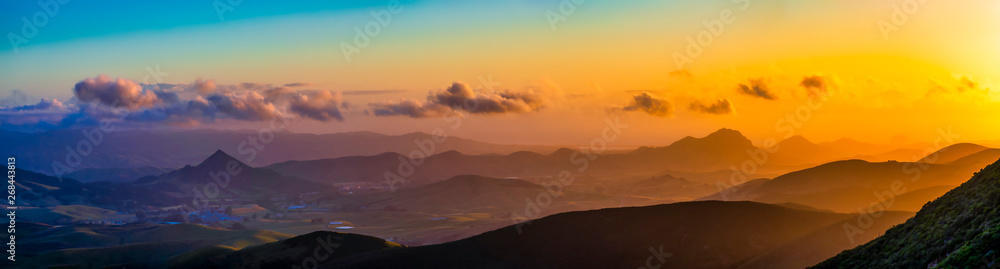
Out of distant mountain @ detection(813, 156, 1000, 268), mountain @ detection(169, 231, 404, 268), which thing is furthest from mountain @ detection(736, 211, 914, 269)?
mountain @ detection(169, 231, 404, 268)

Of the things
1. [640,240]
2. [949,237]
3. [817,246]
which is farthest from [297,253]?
[949,237]

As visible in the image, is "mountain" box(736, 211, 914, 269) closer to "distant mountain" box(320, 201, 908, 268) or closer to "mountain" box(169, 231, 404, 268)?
"distant mountain" box(320, 201, 908, 268)

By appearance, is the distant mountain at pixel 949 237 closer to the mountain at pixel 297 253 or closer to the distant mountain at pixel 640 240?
the distant mountain at pixel 640 240

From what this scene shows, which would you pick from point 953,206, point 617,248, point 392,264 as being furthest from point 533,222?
point 953,206

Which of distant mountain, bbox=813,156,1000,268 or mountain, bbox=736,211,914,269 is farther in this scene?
mountain, bbox=736,211,914,269

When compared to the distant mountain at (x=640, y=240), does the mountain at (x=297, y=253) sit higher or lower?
higher

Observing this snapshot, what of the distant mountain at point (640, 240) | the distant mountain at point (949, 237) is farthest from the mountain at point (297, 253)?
the distant mountain at point (949, 237)

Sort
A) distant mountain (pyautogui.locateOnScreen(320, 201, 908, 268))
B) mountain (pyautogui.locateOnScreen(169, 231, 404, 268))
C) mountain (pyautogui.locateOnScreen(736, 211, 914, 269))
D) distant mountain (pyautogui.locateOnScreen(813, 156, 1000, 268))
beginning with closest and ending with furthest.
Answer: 1. distant mountain (pyautogui.locateOnScreen(813, 156, 1000, 268))
2. mountain (pyautogui.locateOnScreen(736, 211, 914, 269))
3. distant mountain (pyautogui.locateOnScreen(320, 201, 908, 268))
4. mountain (pyautogui.locateOnScreen(169, 231, 404, 268))
